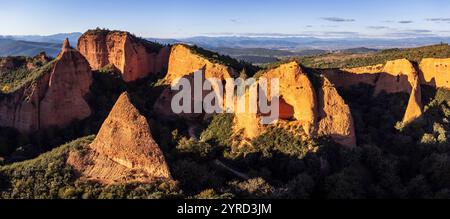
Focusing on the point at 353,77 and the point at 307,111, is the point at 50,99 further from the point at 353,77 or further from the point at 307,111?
the point at 353,77

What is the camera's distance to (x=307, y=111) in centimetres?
3806

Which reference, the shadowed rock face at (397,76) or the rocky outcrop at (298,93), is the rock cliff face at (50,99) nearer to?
the rocky outcrop at (298,93)

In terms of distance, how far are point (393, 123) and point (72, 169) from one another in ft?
101

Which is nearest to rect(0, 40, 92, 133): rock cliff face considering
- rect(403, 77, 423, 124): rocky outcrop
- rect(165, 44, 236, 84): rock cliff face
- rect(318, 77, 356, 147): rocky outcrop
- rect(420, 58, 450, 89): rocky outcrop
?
rect(165, 44, 236, 84): rock cliff face

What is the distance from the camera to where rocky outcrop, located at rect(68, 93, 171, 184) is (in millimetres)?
27250

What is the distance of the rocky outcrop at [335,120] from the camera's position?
3794 centimetres

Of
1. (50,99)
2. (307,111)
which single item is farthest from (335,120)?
(50,99)

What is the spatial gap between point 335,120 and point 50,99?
25.3 metres

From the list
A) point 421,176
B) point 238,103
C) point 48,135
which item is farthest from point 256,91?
point 48,135

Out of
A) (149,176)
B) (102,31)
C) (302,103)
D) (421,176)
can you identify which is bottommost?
(421,176)

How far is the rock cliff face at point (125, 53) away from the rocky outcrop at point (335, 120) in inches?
901

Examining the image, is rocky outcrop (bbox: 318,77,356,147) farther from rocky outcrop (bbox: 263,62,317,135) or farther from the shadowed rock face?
the shadowed rock face

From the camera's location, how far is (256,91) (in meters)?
39.6
